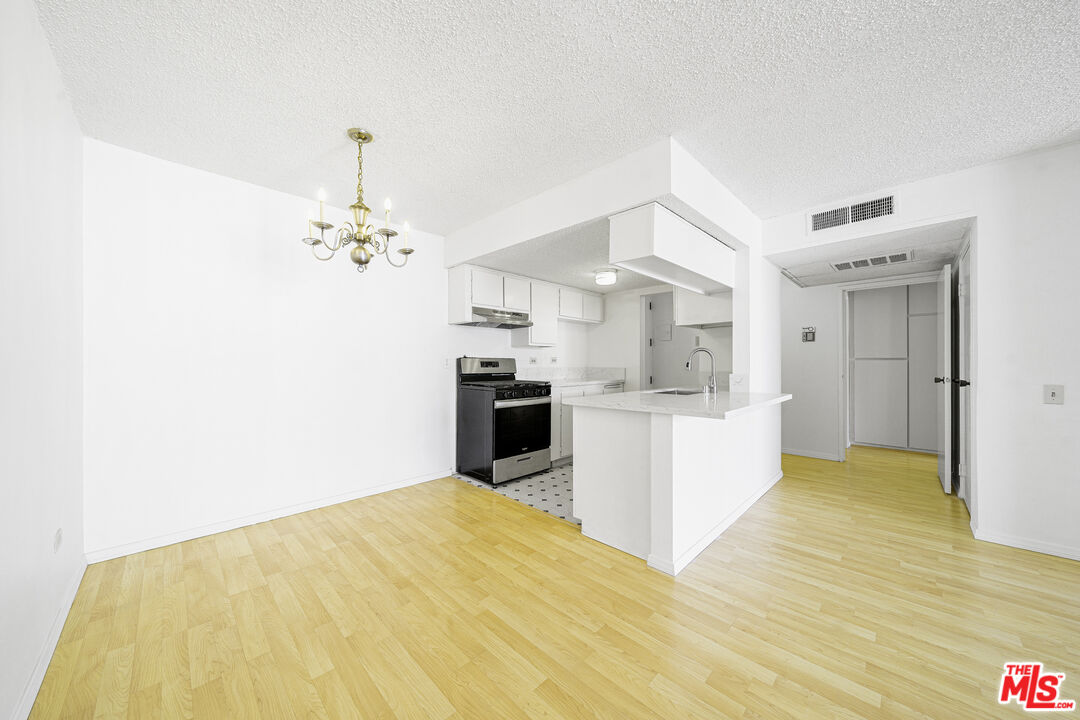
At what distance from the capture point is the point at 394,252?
3686 mm

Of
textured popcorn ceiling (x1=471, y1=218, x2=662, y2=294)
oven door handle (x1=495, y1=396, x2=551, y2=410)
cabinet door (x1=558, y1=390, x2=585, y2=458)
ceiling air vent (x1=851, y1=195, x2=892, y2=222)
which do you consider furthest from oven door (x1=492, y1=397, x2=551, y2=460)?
ceiling air vent (x1=851, y1=195, x2=892, y2=222)

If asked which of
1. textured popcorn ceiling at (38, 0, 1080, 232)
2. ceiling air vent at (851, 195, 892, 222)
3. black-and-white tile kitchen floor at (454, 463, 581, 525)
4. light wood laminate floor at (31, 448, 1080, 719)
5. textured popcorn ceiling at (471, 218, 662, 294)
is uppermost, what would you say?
textured popcorn ceiling at (38, 0, 1080, 232)

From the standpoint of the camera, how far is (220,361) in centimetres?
281

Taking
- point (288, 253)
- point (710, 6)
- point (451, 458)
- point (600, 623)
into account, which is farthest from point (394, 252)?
point (600, 623)

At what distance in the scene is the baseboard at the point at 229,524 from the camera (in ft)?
7.92

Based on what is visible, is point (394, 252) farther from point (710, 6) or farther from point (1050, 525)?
point (1050, 525)

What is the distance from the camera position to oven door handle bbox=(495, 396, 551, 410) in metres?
3.84

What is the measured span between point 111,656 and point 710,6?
3461 mm

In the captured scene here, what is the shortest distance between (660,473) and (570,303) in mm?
3419

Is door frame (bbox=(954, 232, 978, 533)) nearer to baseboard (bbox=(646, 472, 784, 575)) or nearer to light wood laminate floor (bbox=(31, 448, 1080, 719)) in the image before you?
light wood laminate floor (bbox=(31, 448, 1080, 719))

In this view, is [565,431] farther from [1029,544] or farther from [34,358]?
[34,358]

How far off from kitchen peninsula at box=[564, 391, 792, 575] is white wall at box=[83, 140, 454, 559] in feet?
6.56

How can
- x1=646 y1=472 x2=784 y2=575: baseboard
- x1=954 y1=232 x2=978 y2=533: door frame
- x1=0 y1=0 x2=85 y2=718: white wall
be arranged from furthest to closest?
x1=954 y1=232 x2=978 y2=533: door frame, x1=646 y1=472 x2=784 y2=575: baseboard, x1=0 y1=0 x2=85 y2=718: white wall

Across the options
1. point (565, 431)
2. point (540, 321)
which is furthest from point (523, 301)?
point (565, 431)
